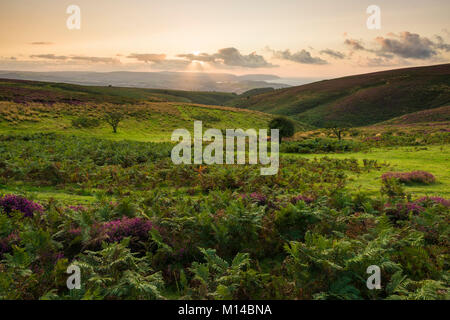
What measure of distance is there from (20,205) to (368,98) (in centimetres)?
10959

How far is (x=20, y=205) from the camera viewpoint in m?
9.22

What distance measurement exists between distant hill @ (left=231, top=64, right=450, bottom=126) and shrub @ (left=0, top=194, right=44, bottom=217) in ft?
259

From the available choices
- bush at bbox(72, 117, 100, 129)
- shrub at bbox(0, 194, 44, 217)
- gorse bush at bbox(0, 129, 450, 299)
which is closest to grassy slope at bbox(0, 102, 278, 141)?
bush at bbox(72, 117, 100, 129)

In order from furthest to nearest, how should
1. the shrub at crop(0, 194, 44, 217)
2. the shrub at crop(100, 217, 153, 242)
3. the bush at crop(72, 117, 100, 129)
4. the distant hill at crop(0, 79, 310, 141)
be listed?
1. the bush at crop(72, 117, 100, 129)
2. the distant hill at crop(0, 79, 310, 141)
3. the shrub at crop(0, 194, 44, 217)
4. the shrub at crop(100, 217, 153, 242)

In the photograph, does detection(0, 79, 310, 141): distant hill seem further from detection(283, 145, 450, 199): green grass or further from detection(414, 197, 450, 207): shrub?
detection(414, 197, 450, 207): shrub

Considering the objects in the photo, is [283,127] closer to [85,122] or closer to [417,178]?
[417,178]

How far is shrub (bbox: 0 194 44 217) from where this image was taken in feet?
29.7

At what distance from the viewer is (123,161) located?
20828 mm

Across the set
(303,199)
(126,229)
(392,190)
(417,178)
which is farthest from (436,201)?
(126,229)

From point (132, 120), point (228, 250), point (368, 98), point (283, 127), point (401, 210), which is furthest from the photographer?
point (368, 98)

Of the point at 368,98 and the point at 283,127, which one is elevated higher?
the point at 368,98

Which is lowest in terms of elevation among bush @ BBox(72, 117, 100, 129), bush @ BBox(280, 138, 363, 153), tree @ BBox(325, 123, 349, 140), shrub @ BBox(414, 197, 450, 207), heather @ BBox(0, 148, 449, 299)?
heather @ BBox(0, 148, 449, 299)

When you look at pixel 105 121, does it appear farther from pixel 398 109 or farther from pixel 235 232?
pixel 398 109
